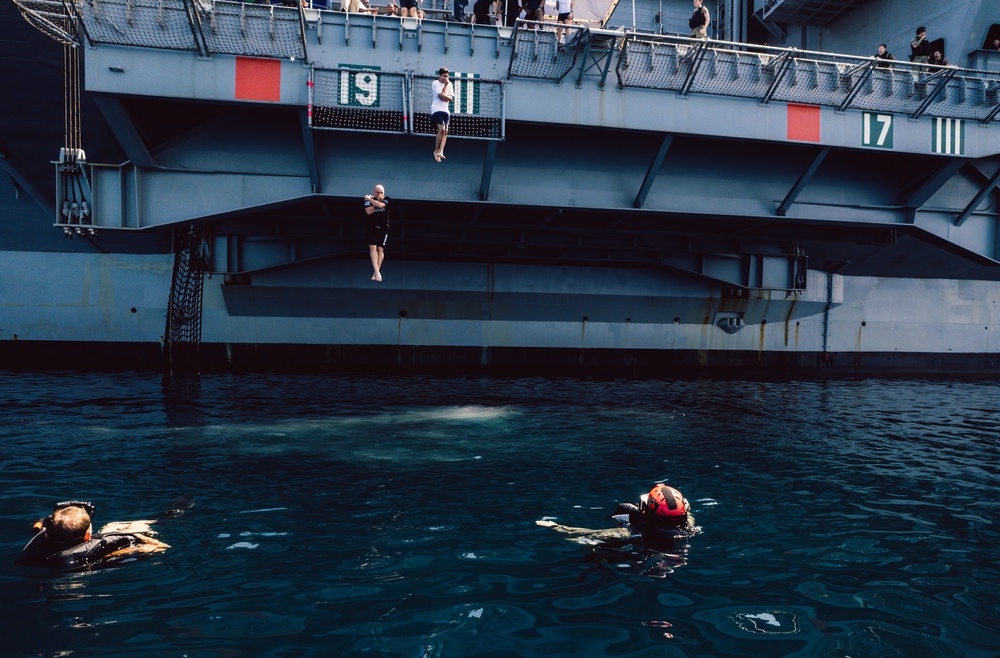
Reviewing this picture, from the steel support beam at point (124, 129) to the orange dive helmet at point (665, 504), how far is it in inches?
583

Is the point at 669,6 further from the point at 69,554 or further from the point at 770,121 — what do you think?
the point at 69,554

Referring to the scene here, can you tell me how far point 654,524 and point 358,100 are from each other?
12528 mm

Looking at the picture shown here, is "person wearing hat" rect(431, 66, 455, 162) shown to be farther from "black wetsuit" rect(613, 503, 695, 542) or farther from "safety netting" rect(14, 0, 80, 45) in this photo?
"black wetsuit" rect(613, 503, 695, 542)

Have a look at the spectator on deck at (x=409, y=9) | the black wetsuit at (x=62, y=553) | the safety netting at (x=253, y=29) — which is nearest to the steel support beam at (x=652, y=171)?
the spectator on deck at (x=409, y=9)

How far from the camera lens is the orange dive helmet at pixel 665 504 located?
6.09 metres

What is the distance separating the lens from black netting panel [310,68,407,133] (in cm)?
1482

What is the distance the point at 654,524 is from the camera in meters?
6.12

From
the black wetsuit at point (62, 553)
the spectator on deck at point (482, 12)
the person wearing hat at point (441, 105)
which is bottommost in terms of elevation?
the black wetsuit at point (62, 553)

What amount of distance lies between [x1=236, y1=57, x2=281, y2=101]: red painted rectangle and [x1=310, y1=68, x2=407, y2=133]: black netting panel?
950mm

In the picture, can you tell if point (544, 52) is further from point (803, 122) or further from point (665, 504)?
point (665, 504)

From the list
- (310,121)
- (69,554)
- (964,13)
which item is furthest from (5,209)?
(964,13)

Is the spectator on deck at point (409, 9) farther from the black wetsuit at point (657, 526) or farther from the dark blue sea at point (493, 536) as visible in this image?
the black wetsuit at point (657, 526)

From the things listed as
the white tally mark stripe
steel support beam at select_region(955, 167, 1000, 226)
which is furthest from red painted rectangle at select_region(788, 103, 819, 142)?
steel support beam at select_region(955, 167, 1000, 226)

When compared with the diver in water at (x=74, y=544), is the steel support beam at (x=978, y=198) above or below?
above
